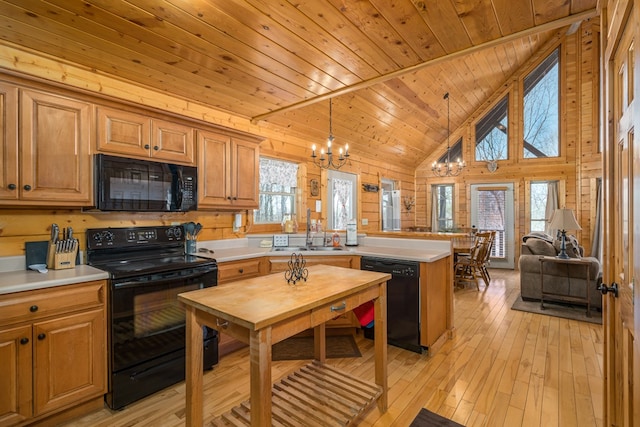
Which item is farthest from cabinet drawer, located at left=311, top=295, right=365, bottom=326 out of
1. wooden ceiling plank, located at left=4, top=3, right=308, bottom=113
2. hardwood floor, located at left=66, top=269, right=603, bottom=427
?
wooden ceiling plank, located at left=4, top=3, right=308, bottom=113

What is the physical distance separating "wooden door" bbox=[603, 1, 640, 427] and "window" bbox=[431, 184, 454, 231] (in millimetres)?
→ 6373

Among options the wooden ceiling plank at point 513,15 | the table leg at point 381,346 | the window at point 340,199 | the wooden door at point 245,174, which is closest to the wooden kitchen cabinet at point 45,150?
the wooden door at point 245,174

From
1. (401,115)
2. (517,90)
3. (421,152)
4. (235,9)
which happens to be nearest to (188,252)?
(235,9)

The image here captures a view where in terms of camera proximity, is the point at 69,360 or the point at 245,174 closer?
the point at 69,360

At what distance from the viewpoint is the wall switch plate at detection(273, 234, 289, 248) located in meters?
3.62

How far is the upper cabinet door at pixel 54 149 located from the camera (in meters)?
2.02

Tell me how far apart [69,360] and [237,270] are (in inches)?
52.1

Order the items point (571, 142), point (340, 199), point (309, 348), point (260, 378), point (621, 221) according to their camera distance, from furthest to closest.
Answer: point (571, 142)
point (340, 199)
point (309, 348)
point (621, 221)
point (260, 378)

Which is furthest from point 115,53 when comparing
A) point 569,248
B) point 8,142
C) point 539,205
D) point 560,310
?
point 539,205

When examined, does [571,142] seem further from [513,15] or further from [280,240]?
[280,240]

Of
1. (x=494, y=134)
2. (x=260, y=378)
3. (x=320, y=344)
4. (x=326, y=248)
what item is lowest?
(x=320, y=344)

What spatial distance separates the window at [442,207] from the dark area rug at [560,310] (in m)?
3.48

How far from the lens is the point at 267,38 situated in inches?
93.4

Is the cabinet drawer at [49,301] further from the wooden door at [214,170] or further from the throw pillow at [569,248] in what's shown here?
the throw pillow at [569,248]
